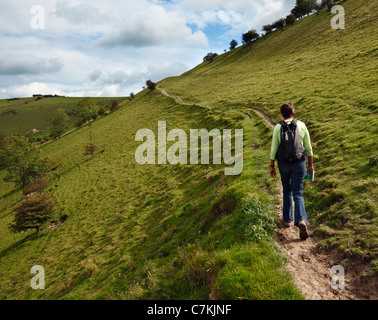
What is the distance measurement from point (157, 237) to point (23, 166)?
156ft

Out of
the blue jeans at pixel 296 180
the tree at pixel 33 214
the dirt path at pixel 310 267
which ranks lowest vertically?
the tree at pixel 33 214

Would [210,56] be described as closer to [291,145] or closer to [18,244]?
[18,244]

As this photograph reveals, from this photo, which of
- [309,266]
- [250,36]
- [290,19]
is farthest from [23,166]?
[290,19]

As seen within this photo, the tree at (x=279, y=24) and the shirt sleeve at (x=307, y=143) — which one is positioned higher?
the tree at (x=279, y=24)

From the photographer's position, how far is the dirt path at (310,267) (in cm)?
526

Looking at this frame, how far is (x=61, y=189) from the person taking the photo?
40.8 m

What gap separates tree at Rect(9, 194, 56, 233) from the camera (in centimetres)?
2923

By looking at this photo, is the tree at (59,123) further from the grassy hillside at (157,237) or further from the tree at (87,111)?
the grassy hillside at (157,237)

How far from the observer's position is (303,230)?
A: 711cm

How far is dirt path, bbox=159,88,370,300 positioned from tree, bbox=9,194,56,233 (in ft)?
108

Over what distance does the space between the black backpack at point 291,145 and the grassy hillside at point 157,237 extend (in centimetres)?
266

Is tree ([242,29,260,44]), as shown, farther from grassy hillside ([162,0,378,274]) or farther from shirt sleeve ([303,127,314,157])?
shirt sleeve ([303,127,314,157])

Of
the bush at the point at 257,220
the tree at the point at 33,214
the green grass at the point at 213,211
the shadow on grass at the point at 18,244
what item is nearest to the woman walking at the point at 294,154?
the bush at the point at 257,220
